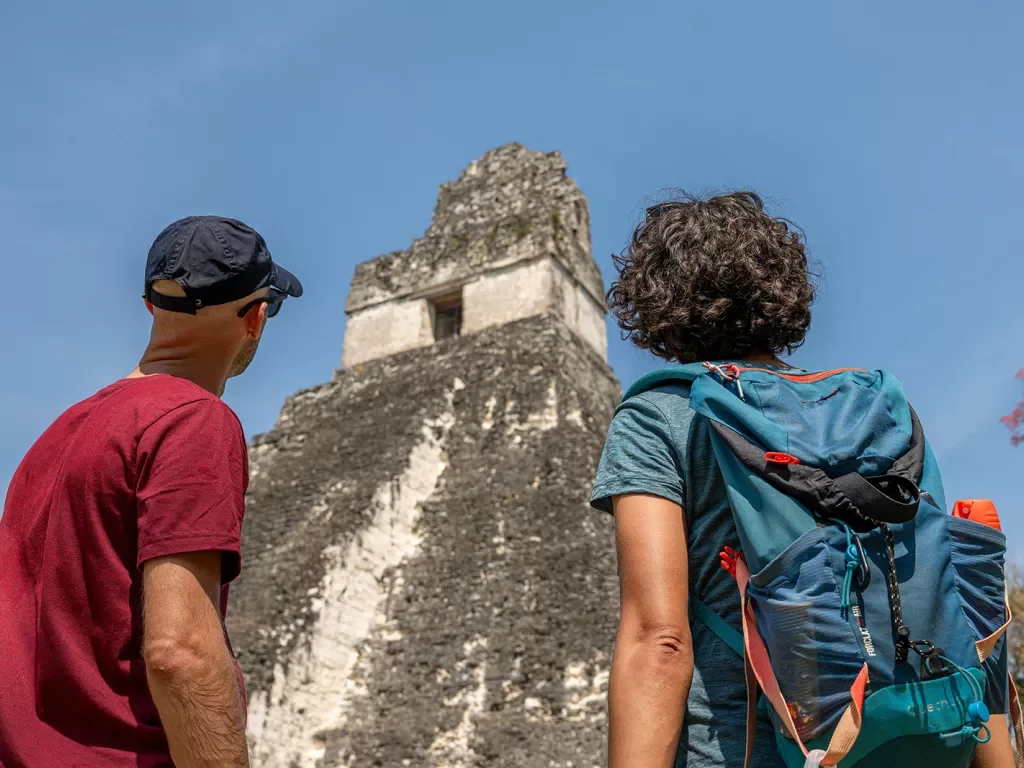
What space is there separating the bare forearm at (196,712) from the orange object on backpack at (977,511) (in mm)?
1385

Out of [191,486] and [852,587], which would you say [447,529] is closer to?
[191,486]

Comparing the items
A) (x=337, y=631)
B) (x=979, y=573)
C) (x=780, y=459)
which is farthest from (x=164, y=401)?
(x=337, y=631)

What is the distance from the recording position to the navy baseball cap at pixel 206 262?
2.06 m

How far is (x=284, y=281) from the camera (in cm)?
225

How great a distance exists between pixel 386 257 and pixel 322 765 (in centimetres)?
910

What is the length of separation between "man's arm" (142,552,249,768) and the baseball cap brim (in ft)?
2.30

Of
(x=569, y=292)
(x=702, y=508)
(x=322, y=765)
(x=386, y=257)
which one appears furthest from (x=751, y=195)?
(x=386, y=257)

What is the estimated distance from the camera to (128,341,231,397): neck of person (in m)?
2.14

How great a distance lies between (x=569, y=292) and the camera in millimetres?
14477

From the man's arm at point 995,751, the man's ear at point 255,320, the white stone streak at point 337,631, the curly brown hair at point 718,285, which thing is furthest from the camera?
the white stone streak at point 337,631

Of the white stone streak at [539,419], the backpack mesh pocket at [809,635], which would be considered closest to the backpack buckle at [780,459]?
the backpack mesh pocket at [809,635]

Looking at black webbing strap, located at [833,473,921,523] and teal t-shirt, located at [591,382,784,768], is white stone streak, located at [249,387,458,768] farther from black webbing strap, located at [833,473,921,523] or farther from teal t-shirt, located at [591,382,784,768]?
black webbing strap, located at [833,473,921,523]

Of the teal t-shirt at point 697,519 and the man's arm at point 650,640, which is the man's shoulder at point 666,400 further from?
the man's arm at point 650,640

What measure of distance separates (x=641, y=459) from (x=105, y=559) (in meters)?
1.03
